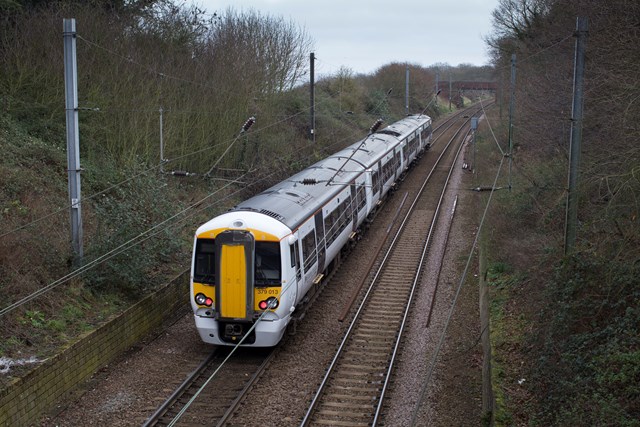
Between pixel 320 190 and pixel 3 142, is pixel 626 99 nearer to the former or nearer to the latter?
pixel 320 190

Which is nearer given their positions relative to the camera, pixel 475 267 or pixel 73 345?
pixel 73 345

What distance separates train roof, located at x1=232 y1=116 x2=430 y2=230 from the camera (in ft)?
43.2

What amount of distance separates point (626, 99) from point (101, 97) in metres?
14.0

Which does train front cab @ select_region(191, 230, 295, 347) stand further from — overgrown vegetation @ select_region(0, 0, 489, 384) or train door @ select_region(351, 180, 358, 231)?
train door @ select_region(351, 180, 358, 231)

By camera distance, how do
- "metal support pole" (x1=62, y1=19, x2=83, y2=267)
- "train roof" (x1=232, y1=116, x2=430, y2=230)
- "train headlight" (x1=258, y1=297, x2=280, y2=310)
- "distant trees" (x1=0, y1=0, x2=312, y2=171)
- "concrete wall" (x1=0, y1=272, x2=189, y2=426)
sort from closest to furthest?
"concrete wall" (x1=0, y1=272, x2=189, y2=426)
"train headlight" (x1=258, y1=297, x2=280, y2=310)
"metal support pole" (x1=62, y1=19, x2=83, y2=267)
"train roof" (x1=232, y1=116, x2=430, y2=230)
"distant trees" (x1=0, y1=0, x2=312, y2=171)

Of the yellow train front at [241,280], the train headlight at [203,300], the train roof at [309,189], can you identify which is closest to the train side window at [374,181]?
the train roof at [309,189]

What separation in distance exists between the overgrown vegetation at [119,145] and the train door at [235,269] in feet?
7.10

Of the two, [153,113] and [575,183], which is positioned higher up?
[153,113]

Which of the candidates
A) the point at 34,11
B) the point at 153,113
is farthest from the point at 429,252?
the point at 34,11

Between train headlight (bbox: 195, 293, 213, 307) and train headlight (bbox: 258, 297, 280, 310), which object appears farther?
train headlight (bbox: 195, 293, 213, 307)

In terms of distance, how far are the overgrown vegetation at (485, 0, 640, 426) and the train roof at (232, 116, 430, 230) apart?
14.8ft

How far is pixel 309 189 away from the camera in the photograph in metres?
16.1

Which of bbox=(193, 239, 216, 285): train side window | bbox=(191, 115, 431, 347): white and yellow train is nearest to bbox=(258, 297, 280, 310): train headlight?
bbox=(191, 115, 431, 347): white and yellow train

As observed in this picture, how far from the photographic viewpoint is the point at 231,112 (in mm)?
24422
